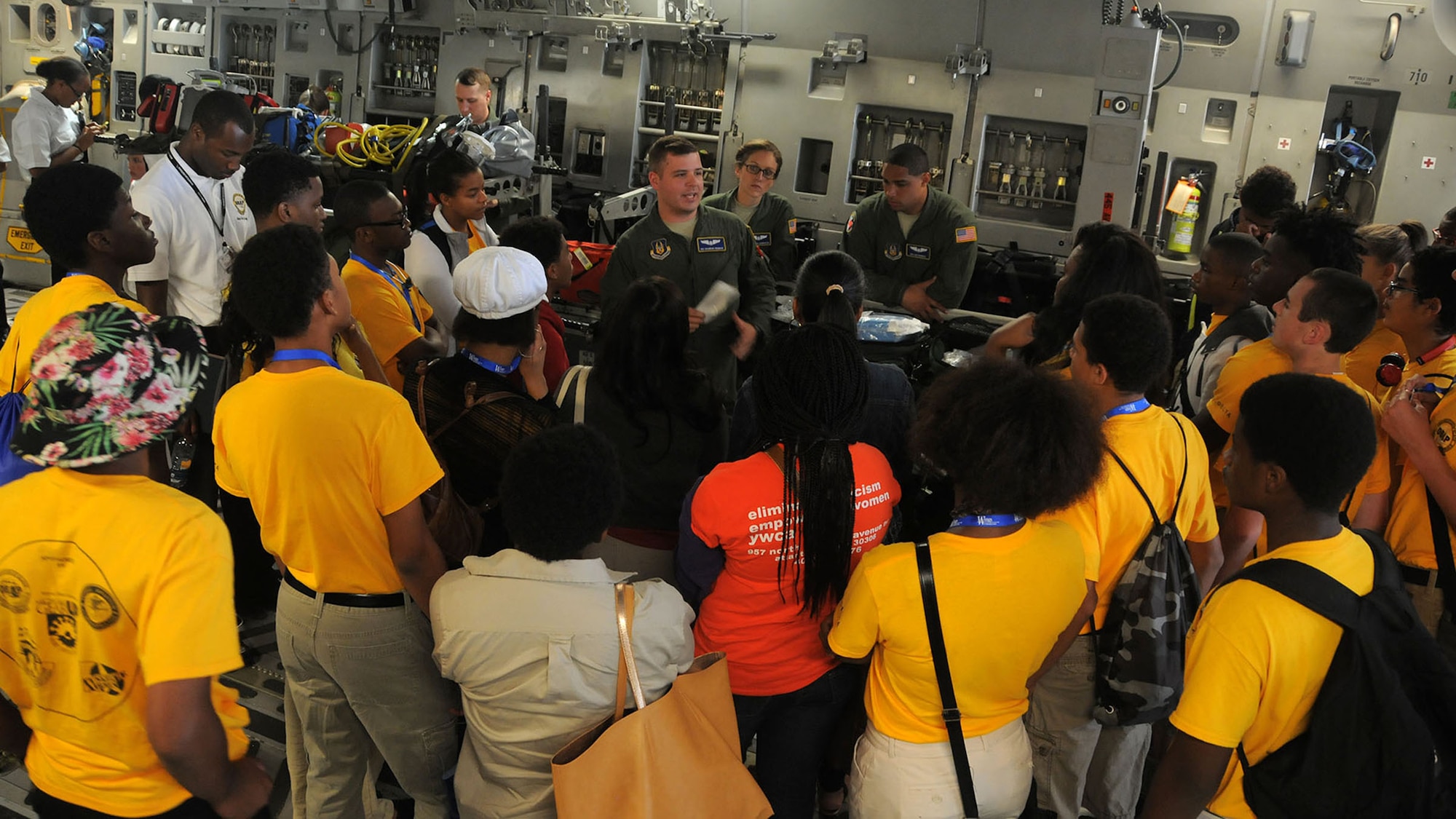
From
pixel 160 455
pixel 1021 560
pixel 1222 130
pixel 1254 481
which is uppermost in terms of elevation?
pixel 1222 130

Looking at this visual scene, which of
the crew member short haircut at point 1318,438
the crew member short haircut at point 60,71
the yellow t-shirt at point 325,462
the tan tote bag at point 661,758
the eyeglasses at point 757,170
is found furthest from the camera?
the crew member short haircut at point 60,71

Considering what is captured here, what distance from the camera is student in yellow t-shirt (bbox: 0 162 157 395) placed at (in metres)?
2.39

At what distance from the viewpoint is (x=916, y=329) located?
3820 millimetres

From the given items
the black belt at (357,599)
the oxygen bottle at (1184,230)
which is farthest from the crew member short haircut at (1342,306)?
the oxygen bottle at (1184,230)

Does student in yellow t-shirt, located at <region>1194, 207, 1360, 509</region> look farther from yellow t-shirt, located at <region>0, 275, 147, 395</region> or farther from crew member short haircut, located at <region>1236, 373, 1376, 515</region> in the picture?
yellow t-shirt, located at <region>0, 275, 147, 395</region>

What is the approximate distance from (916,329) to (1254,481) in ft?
7.57

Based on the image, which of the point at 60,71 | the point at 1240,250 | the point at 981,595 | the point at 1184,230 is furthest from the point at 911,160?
the point at 60,71

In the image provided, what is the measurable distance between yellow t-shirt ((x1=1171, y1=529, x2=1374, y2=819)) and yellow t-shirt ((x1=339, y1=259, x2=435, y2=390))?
226cm

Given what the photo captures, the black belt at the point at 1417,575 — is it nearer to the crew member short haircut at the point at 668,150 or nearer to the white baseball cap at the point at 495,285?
the white baseball cap at the point at 495,285

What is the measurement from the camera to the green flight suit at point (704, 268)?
380 cm

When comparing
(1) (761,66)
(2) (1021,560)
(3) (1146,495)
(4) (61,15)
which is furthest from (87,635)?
(4) (61,15)

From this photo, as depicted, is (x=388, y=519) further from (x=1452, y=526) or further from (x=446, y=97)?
(x=446, y=97)

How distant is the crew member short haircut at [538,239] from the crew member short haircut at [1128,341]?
72.3 inches

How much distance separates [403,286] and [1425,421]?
274cm
